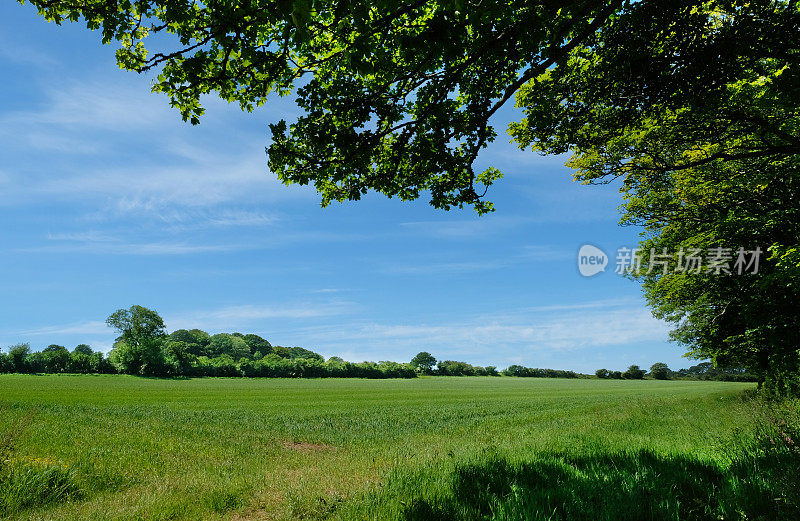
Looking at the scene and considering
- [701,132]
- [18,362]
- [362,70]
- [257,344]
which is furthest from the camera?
[257,344]

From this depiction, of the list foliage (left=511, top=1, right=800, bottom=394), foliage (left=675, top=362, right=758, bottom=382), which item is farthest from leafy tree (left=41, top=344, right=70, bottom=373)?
foliage (left=675, top=362, right=758, bottom=382)

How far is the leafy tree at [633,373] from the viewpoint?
444 feet

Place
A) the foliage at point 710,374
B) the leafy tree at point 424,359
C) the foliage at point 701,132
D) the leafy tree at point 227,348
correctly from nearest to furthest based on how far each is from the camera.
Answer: the foliage at point 701,132 → the foliage at point 710,374 → the leafy tree at point 227,348 → the leafy tree at point 424,359

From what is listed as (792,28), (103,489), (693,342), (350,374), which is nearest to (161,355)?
(350,374)

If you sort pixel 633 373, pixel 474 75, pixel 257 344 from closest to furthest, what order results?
pixel 474 75
pixel 633 373
pixel 257 344

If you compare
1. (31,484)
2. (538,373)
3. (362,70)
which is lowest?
(538,373)

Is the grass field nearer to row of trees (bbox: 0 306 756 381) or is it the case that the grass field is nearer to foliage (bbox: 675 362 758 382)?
row of trees (bbox: 0 306 756 381)

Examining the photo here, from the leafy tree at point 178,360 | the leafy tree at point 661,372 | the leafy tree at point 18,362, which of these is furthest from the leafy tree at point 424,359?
the leafy tree at point 18,362

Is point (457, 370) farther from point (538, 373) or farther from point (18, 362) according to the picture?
point (18, 362)

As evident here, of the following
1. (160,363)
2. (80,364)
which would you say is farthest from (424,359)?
(80,364)

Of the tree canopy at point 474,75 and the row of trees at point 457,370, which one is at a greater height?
the tree canopy at point 474,75

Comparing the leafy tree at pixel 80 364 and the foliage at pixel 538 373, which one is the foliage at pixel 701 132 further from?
the foliage at pixel 538 373

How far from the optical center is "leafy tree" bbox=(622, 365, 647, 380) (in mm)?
135250

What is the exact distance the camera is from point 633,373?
135375 mm
